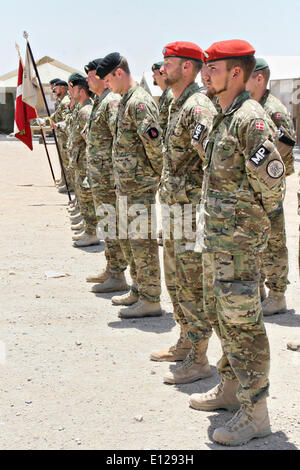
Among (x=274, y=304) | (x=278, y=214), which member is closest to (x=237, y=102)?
(x=278, y=214)

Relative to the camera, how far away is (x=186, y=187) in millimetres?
4035

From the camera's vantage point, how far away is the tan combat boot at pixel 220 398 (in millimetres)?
3549

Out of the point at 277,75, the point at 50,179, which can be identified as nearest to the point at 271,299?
the point at 50,179

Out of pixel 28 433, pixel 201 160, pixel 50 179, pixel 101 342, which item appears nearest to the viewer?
pixel 28 433

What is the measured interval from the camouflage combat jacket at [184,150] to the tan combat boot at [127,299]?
66.8 inches

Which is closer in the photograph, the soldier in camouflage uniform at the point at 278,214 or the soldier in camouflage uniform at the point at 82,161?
the soldier in camouflage uniform at the point at 278,214

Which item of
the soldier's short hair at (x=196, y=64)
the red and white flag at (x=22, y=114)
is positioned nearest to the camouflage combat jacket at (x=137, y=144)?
the soldier's short hair at (x=196, y=64)

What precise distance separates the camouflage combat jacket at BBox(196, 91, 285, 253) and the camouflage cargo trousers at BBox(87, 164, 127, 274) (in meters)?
2.92

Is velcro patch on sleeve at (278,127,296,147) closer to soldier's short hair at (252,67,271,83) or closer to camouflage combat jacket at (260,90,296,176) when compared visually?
camouflage combat jacket at (260,90,296,176)

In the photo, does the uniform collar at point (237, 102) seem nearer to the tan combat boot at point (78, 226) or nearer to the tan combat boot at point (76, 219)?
the tan combat boot at point (78, 226)

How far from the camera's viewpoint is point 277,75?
75.5 ft

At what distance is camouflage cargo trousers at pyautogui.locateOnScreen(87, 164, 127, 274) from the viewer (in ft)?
19.8

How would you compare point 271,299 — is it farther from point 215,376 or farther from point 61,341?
point 61,341
